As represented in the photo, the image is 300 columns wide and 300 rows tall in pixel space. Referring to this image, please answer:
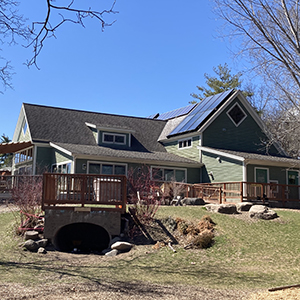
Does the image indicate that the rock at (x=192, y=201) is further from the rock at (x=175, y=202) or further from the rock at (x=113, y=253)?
the rock at (x=113, y=253)

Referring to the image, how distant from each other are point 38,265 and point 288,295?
6.12 meters

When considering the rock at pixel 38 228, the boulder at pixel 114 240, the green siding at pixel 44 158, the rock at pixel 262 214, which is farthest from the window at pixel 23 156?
the rock at pixel 262 214

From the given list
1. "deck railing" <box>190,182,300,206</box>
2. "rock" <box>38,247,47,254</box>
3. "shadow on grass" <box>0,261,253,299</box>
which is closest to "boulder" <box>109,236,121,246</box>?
"rock" <box>38,247,47,254</box>

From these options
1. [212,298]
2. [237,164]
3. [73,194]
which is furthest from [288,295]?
[237,164]

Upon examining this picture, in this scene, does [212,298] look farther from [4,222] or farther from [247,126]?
[247,126]

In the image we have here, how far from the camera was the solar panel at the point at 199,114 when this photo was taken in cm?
2619

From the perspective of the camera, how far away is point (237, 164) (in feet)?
73.8

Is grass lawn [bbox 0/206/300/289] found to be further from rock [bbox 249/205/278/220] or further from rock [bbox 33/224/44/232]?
rock [bbox 33/224/44/232]

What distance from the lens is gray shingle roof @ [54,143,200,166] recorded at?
22.0 meters

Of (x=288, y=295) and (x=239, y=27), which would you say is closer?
(x=288, y=295)

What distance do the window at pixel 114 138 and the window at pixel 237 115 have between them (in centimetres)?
776

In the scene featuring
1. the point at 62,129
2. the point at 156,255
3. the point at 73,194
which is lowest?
the point at 156,255

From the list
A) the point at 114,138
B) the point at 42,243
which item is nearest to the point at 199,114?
the point at 114,138

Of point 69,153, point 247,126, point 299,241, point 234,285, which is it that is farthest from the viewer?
point 247,126
